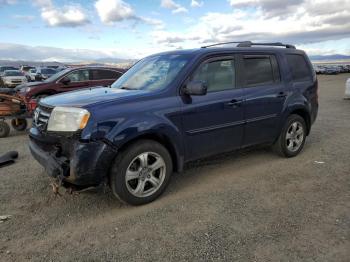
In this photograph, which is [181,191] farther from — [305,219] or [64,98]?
[64,98]

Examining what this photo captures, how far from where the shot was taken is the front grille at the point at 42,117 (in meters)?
4.06

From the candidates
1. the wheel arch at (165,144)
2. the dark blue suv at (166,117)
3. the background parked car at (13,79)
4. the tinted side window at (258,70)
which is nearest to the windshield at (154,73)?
the dark blue suv at (166,117)

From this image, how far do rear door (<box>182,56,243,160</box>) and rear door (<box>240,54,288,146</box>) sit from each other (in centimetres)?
20

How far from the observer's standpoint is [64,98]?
4.31 meters

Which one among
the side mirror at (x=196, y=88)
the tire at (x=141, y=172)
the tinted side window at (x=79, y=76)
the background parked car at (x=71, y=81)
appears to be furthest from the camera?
the tinted side window at (x=79, y=76)

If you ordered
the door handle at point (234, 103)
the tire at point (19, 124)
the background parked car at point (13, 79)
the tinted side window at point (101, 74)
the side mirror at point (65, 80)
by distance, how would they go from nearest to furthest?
the door handle at point (234, 103) → the tire at point (19, 124) → the side mirror at point (65, 80) → the tinted side window at point (101, 74) → the background parked car at point (13, 79)

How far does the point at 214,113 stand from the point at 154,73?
1.01 m

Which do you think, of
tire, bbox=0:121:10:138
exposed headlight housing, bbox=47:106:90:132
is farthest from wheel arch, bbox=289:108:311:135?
tire, bbox=0:121:10:138

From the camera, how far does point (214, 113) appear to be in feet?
15.2

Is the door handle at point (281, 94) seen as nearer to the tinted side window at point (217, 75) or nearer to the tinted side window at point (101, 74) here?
the tinted side window at point (217, 75)

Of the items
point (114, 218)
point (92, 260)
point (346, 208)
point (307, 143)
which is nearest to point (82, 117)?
point (114, 218)

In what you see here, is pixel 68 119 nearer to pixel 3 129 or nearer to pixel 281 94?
pixel 281 94

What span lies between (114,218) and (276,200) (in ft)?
6.40

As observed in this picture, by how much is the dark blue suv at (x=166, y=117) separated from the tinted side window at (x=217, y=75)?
0.01 m
